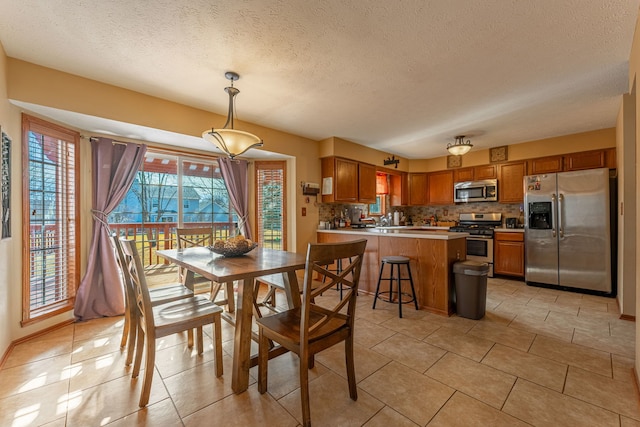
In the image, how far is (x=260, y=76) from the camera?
2461 millimetres

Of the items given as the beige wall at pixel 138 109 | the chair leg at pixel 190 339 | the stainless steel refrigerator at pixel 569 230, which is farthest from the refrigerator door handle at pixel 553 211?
the chair leg at pixel 190 339

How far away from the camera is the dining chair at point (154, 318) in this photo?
166cm

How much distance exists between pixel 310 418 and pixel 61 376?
1.89 metres

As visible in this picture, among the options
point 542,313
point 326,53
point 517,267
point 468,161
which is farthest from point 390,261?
point 468,161

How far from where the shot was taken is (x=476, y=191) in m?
5.24

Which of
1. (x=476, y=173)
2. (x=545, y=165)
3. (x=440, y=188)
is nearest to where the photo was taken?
(x=545, y=165)

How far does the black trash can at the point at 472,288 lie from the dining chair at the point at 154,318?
99.2 inches

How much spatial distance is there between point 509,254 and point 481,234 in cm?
53

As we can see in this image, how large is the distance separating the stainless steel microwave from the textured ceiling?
6.00 feet

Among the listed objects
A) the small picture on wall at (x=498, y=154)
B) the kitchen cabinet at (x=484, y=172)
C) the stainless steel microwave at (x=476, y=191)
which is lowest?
the stainless steel microwave at (x=476, y=191)

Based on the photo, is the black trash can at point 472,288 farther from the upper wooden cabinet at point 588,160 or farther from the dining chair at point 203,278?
the upper wooden cabinet at point 588,160

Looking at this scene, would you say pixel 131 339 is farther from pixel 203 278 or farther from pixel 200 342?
pixel 203 278

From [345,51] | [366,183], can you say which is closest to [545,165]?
[366,183]

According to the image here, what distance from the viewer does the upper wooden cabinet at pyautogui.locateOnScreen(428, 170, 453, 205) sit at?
5703 mm
